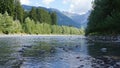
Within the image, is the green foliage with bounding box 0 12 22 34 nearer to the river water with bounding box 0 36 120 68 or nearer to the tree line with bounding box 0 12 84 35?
the tree line with bounding box 0 12 84 35

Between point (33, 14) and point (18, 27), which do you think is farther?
point (33, 14)

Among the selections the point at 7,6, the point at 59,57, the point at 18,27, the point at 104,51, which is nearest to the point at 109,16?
the point at 104,51

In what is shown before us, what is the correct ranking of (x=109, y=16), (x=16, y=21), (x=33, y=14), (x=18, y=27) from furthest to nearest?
(x=33, y=14), (x=16, y=21), (x=18, y=27), (x=109, y=16)

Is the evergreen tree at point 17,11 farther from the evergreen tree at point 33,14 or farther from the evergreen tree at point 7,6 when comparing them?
the evergreen tree at point 33,14

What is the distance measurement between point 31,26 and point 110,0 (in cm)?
8990

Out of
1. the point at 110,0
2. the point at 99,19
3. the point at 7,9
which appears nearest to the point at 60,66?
the point at 110,0

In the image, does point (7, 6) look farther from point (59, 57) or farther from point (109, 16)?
point (59, 57)

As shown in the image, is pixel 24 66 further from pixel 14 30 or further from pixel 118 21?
pixel 14 30

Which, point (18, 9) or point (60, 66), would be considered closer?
point (60, 66)

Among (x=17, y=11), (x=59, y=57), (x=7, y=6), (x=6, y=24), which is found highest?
(x=7, y=6)

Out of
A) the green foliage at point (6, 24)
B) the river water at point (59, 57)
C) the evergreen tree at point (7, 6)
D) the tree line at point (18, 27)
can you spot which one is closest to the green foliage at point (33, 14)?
the tree line at point (18, 27)

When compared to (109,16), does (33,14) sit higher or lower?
higher

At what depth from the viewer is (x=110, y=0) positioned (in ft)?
241

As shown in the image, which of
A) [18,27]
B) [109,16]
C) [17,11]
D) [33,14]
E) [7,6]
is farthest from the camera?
[33,14]
